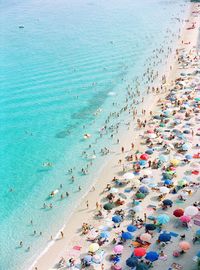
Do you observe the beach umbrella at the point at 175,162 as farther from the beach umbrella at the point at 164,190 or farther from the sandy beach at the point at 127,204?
the beach umbrella at the point at 164,190

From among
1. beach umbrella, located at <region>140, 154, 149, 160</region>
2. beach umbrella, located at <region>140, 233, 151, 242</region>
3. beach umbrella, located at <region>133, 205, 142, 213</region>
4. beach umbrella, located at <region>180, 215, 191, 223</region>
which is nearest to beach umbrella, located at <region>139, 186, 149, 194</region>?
beach umbrella, located at <region>133, 205, 142, 213</region>

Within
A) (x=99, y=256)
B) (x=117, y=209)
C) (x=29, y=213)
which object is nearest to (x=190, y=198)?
(x=117, y=209)

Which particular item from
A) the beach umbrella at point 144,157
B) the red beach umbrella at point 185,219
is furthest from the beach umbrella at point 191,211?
the beach umbrella at point 144,157

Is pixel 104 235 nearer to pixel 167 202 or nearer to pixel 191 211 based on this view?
pixel 167 202

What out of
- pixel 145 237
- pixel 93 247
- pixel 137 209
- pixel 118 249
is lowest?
pixel 93 247

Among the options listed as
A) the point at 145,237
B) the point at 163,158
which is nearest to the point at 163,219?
the point at 145,237

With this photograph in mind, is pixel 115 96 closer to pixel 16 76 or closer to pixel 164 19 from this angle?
pixel 16 76

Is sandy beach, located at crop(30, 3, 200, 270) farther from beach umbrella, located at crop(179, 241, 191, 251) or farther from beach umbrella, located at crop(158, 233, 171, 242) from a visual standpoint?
beach umbrella, located at crop(158, 233, 171, 242)

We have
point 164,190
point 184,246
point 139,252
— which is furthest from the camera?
point 164,190
